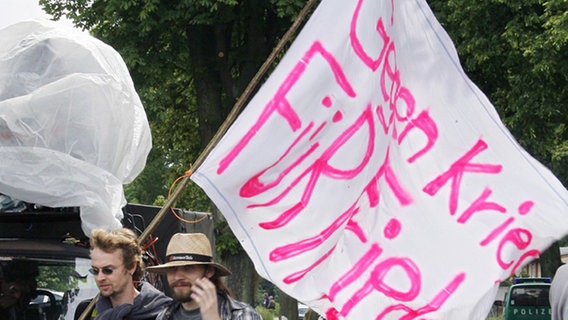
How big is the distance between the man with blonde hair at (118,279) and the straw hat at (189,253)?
0.32 m

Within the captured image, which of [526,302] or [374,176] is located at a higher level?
[374,176]

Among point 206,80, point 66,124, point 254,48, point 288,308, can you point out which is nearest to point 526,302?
point 288,308

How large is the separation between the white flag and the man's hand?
0.45 meters

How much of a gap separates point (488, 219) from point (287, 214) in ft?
3.52

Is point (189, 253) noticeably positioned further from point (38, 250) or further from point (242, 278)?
point (242, 278)

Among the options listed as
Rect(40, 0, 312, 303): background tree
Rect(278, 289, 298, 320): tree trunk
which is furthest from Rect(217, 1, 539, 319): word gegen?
Rect(278, 289, 298, 320): tree trunk

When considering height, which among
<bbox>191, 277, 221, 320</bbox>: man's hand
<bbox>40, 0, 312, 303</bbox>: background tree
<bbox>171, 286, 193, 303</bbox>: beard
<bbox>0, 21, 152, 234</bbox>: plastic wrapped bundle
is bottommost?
<bbox>40, 0, 312, 303</bbox>: background tree

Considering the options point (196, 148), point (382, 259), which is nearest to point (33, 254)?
point (382, 259)

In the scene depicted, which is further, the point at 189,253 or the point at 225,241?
the point at 225,241

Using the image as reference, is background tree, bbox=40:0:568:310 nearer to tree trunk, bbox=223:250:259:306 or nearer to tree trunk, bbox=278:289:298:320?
tree trunk, bbox=223:250:259:306

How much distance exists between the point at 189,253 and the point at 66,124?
7.14ft

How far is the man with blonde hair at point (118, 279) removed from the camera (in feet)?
18.8

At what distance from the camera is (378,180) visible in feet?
20.2

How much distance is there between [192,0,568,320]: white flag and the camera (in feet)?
18.7
